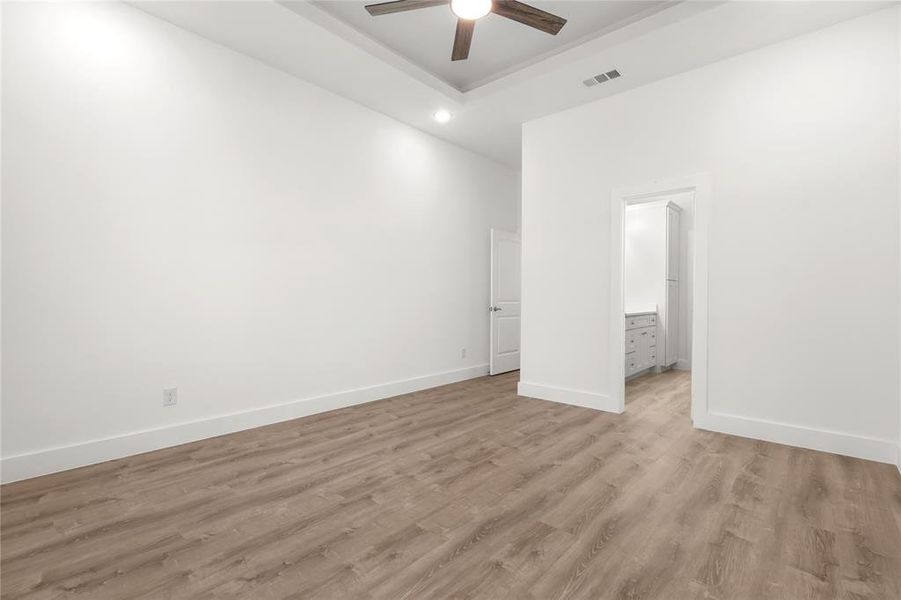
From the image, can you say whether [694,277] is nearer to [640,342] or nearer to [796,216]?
[796,216]

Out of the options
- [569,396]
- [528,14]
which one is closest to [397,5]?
[528,14]

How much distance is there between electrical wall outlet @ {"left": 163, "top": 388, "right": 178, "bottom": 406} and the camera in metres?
3.05

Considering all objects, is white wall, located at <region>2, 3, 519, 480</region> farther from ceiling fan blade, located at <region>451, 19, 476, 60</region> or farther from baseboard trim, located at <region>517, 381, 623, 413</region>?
ceiling fan blade, located at <region>451, 19, 476, 60</region>

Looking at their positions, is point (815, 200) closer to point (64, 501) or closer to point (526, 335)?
point (526, 335)

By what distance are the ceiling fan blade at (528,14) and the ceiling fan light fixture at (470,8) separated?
0.09 meters

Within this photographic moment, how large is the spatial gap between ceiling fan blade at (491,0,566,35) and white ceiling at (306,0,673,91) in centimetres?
61

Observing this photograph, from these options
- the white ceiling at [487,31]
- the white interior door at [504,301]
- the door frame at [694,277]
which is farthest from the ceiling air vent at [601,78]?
the white interior door at [504,301]

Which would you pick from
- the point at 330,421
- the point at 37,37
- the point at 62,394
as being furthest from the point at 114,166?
the point at 330,421

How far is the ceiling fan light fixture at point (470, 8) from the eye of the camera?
2.51 m

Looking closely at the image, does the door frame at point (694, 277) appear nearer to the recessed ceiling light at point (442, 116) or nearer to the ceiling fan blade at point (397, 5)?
the recessed ceiling light at point (442, 116)

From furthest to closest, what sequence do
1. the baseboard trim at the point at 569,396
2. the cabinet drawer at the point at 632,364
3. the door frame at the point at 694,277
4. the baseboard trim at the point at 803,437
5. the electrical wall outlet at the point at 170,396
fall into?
the cabinet drawer at the point at 632,364
the baseboard trim at the point at 569,396
the door frame at the point at 694,277
the electrical wall outlet at the point at 170,396
the baseboard trim at the point at 803,437

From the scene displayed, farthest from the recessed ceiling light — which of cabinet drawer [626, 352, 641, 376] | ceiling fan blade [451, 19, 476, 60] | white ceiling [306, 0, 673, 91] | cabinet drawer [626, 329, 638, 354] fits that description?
cabinet drawer [626, 352, 641, 376]

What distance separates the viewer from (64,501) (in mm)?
2238

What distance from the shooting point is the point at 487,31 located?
3562 millimetres
